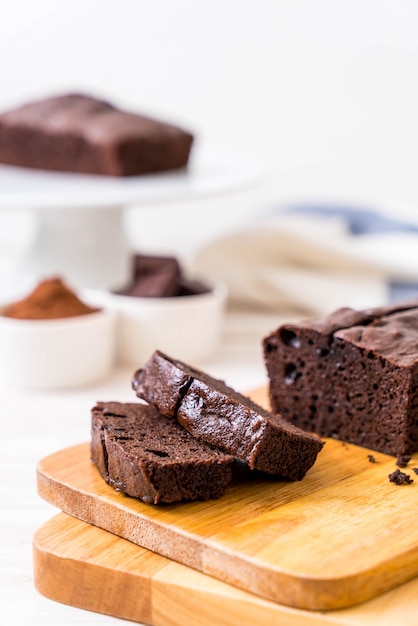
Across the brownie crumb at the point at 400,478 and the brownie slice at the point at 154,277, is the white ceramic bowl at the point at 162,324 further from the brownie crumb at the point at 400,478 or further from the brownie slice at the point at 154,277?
the brownie crumb at the point at 400,478

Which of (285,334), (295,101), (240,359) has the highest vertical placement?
(295,101)

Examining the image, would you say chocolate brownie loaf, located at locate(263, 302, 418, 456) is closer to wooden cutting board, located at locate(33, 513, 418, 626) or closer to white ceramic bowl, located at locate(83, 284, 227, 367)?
wooden cutting board, located at locate(33, 513, 418, 626)

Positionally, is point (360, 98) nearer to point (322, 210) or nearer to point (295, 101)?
point (295, 101)

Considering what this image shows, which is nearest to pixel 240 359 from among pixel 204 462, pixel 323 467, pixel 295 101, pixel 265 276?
pixel 265 276

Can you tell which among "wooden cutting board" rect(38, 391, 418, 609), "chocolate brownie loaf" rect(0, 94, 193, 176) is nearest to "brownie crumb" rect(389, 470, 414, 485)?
"wooden cutting board" rect(38, 391, 418, 609)

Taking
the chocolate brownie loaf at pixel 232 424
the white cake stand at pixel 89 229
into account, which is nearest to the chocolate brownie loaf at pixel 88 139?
the white cake stand at pixel 89 229
